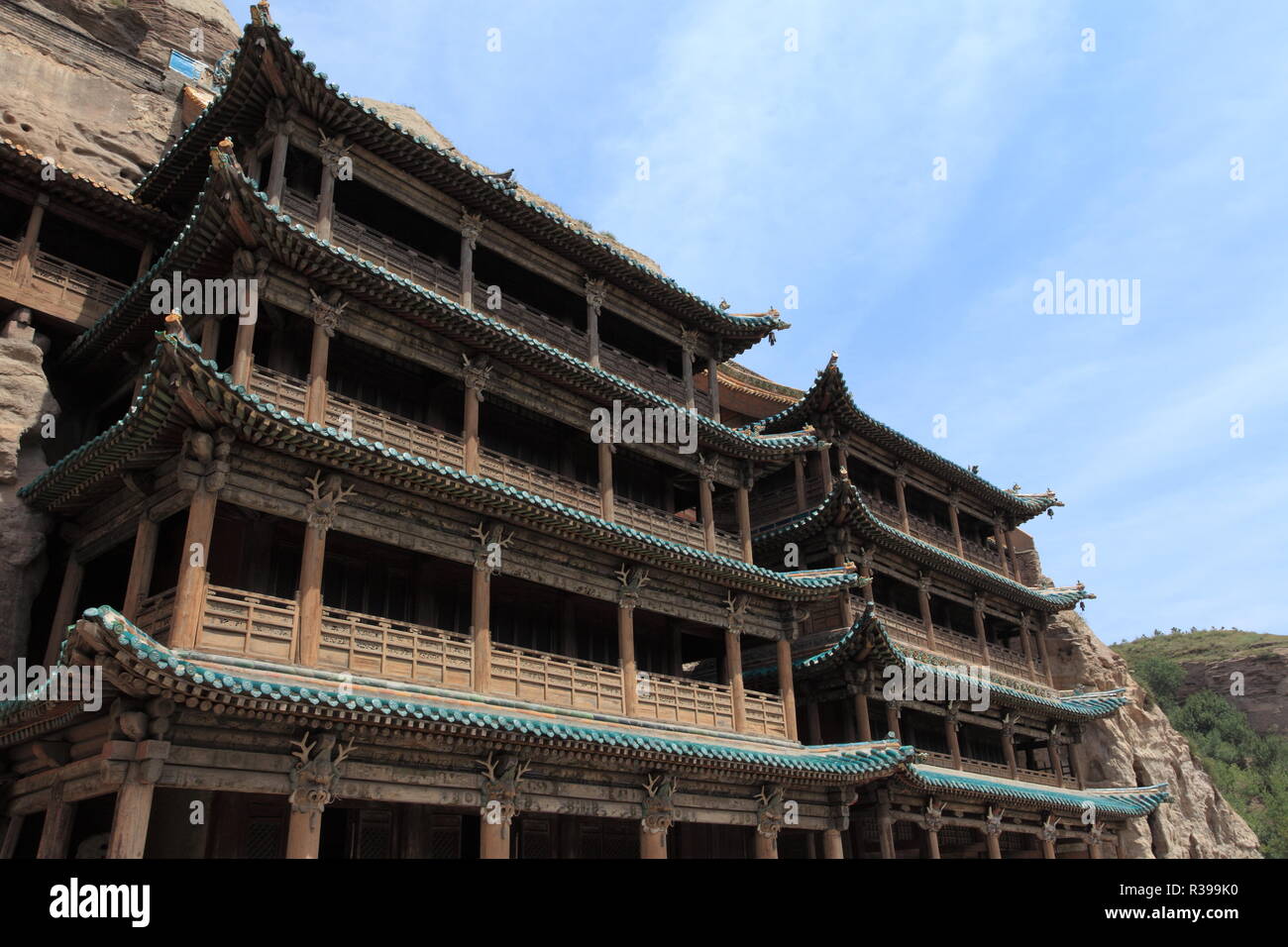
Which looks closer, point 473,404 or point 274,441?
point 274,441

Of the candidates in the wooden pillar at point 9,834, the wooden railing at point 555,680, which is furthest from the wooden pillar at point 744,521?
the wooden pillar at point 9,834

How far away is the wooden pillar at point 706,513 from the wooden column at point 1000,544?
18694 mm

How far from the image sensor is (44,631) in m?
18.9

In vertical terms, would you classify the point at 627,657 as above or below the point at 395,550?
below

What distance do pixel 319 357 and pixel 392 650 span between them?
17.6 feet

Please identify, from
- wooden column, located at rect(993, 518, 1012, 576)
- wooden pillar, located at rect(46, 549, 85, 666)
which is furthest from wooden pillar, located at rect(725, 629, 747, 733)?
wooden column, located at rect(993, 518, 1012, 576)

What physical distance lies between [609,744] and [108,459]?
376 inches

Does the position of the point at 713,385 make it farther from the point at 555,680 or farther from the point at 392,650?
the point at 392,650

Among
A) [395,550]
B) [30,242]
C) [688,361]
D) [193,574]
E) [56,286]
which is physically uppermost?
[688,361]

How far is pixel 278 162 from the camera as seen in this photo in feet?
59.4

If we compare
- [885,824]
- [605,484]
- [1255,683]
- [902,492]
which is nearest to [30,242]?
[605,484]

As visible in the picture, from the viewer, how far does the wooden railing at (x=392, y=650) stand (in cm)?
1584

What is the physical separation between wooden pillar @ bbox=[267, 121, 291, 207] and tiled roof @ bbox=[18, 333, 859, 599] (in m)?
4.49
